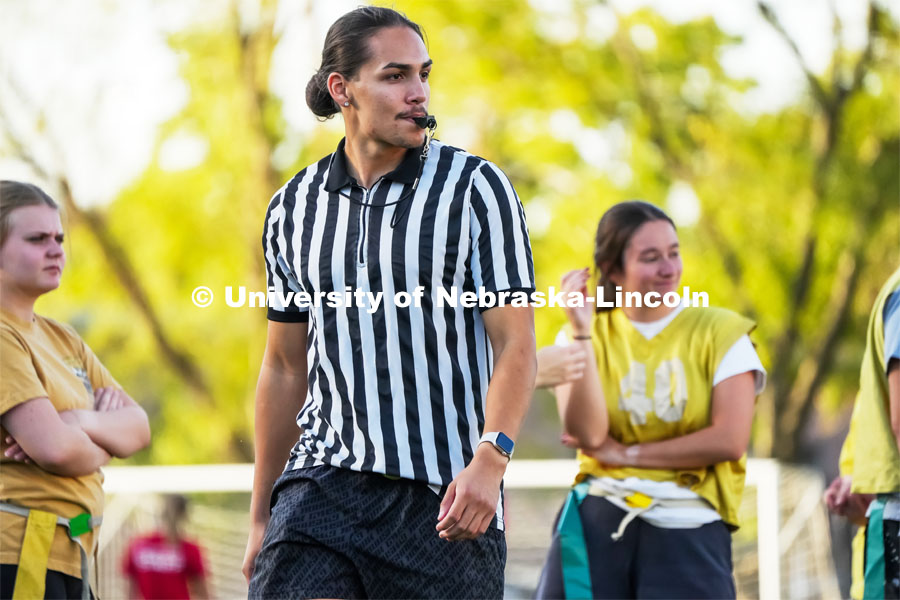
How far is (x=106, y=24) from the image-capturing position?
13523 millimetres

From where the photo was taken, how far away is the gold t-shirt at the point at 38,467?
348 centimetres

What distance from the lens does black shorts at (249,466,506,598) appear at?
2.76 m

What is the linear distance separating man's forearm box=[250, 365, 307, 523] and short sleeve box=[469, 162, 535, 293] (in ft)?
2.26

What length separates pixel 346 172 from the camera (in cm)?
302

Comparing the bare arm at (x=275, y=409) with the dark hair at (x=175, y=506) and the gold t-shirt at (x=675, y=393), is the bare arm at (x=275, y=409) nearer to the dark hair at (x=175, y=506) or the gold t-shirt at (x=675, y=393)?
the gold t-shirt at (x=675, y=393)

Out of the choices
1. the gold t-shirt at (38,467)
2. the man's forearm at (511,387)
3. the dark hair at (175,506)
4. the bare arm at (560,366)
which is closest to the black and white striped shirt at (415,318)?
the man's forearm at (511,387)

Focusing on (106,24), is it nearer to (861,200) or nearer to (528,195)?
(528,195)

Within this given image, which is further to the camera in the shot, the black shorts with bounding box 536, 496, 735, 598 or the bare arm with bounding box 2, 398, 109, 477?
the black shorts with bounding box 536, 496, 735, 598

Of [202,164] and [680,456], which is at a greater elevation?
[202,164]

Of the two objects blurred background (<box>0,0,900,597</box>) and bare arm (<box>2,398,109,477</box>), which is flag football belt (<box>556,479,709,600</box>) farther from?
blurred background (<box>0,0,900,597</box>)

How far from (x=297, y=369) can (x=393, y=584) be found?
708 millimetres

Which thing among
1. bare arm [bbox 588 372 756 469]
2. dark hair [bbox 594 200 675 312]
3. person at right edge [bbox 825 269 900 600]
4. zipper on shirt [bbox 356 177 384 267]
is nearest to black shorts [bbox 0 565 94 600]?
zipper on shirt [bbox 356 177 384 267]

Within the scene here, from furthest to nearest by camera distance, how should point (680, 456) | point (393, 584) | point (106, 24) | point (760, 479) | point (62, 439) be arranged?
point (106, 24)
point (760, 479)
point (680, 456)
point (62, 439)
point (393, 584)

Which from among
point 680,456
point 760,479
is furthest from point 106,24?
point 680,456
